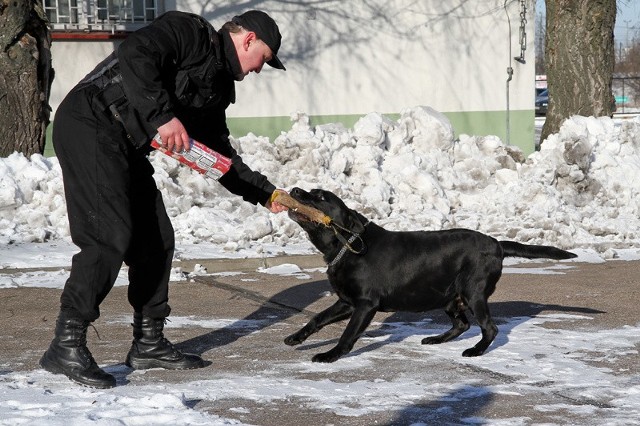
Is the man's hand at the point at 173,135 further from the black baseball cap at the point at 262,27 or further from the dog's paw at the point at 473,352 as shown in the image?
the dog's paw at the point at 473,352

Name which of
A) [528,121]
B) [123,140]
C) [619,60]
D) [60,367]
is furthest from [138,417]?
[619,60]

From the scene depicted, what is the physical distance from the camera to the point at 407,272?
6215 millimetres

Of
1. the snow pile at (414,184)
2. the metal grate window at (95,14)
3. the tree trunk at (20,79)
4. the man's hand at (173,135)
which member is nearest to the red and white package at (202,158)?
the man's hand at (173,135)

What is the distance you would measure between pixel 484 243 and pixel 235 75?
6.12ft

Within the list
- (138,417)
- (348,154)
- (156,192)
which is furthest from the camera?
(348,154)

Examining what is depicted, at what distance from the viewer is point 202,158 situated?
5422mm

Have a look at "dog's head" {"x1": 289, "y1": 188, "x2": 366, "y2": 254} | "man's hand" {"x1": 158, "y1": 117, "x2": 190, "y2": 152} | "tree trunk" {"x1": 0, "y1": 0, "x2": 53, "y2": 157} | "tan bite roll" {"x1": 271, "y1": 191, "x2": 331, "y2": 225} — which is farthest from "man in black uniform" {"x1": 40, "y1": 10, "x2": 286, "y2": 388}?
"tree trunk" {"x1": 0, "y1": 0, "x2": 53, "y2": 157}

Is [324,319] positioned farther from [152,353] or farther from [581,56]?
[581,56]

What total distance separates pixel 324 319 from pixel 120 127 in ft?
5.61

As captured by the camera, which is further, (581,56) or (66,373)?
(581,56)

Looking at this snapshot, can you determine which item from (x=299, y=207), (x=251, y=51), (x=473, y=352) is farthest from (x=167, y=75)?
(x=473, y=352)

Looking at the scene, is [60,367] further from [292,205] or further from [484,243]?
[484,243]

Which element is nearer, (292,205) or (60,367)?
(60,367)

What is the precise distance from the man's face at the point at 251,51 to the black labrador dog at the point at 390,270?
0.94 m
